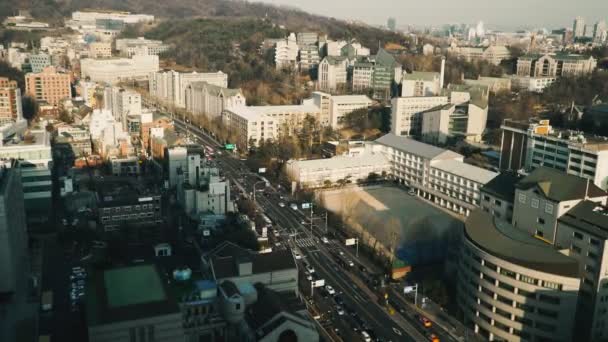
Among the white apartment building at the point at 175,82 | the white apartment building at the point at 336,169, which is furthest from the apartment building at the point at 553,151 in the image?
the white apartment building at the point at 175,82

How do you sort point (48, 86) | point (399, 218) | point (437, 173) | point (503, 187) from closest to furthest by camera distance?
point (503, 187) → point (399, 218) → point (437, 173) → point (48, 86)

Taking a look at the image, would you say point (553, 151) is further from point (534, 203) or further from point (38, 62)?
point (38, 62)

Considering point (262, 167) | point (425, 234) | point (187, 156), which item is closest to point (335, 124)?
point (262, 167)

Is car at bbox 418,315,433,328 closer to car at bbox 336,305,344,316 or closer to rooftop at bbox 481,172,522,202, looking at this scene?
car at bbox 336,305,344,316

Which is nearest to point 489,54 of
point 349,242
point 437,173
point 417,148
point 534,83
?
point 534,83

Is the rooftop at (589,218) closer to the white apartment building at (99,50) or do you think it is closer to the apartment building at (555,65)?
the apartment building at (555,65)

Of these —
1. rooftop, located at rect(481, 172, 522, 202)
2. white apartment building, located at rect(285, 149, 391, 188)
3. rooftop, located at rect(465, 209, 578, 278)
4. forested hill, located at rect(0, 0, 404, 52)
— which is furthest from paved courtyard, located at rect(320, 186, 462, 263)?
forested hill, located at rect(0, 0, 404, 52)
